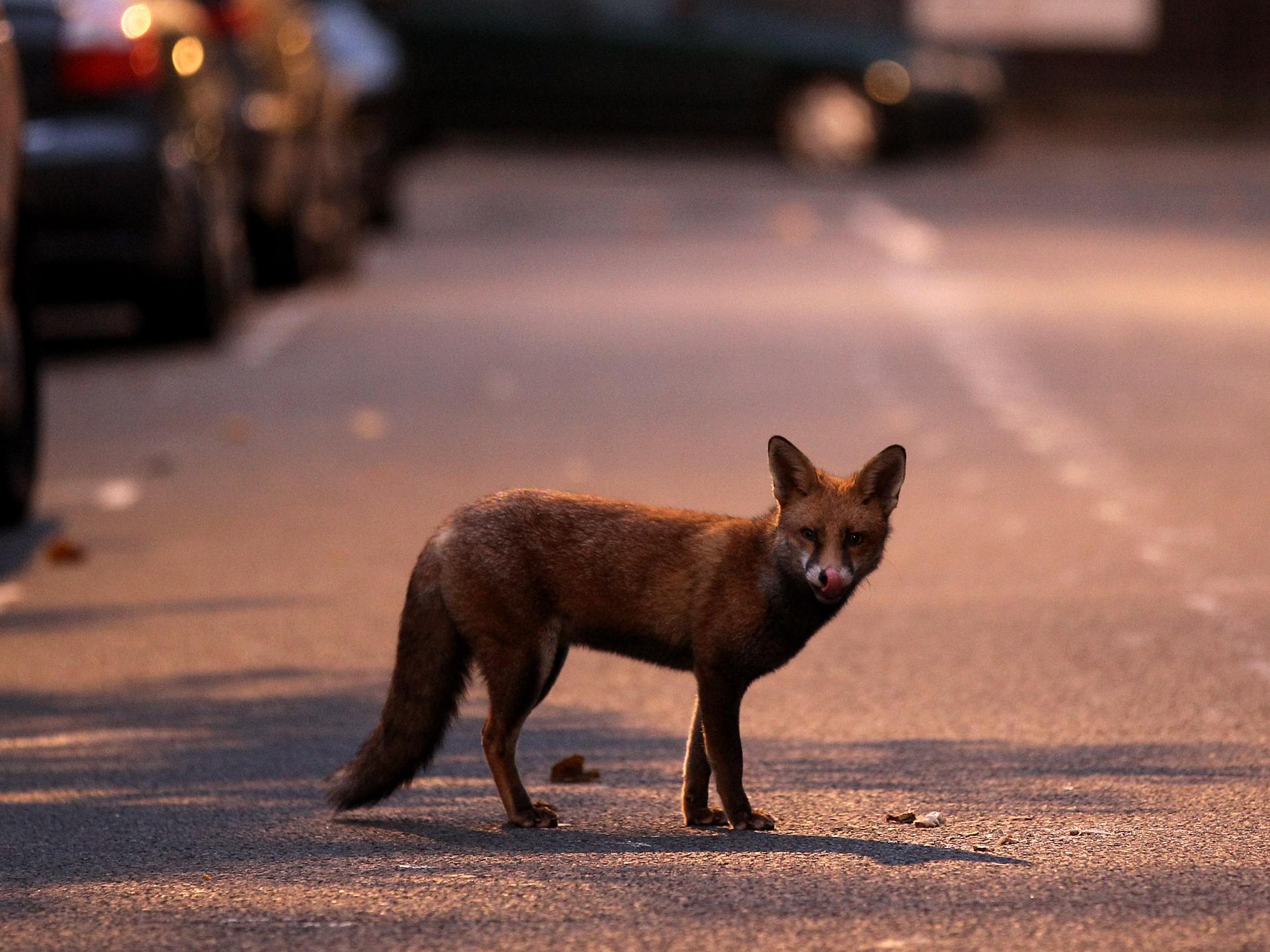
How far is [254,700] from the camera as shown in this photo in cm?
716

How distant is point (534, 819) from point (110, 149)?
28.0 ft

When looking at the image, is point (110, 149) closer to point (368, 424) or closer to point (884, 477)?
point (368, 424)

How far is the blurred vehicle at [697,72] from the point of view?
2811 centimetres

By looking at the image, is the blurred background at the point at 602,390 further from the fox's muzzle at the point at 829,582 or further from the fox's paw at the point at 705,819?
the fox's muzzle at the point at 829,582

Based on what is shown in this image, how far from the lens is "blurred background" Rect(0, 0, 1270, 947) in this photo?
665cm

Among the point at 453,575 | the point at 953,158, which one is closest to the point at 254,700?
the point at 453,575

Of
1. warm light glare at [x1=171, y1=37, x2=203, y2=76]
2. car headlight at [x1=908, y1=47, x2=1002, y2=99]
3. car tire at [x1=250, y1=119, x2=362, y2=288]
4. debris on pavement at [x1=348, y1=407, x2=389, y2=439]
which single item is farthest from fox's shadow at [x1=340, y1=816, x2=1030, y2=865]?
car headlight at [x1=908, y1=47, x2=1002, y2=99]

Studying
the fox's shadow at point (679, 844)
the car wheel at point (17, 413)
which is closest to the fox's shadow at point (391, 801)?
the fox's shadow at point (679, 844)

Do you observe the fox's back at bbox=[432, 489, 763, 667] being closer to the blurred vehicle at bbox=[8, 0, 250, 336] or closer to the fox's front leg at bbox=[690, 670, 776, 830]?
the fox's front leg at bbox=[690, 670, 776, 830]

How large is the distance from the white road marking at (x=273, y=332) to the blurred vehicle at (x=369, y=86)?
13.1 feet

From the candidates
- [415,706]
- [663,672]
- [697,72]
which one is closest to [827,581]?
[415,706]

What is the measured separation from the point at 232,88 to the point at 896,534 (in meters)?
7.94

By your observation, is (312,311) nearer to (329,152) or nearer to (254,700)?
(329,152)

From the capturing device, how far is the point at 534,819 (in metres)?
5.63
